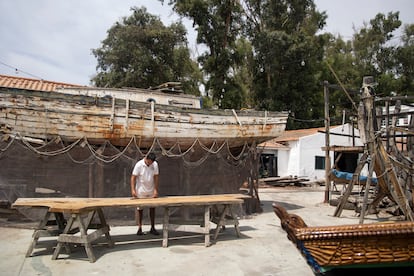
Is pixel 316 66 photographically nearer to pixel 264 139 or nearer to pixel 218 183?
pixel 264 139

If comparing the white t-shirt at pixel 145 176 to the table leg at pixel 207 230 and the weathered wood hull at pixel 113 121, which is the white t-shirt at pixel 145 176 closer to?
the table leg at pixel 207 230

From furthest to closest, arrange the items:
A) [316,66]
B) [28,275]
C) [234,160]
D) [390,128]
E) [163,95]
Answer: [316,66] → [163,95] → [234,160] → [390,128] → [28,275]

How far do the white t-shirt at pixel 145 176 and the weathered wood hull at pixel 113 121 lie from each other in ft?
4.68

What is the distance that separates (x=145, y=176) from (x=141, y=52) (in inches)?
695

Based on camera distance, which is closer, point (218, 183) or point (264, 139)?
point (218, 183)

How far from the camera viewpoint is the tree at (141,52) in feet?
74.3

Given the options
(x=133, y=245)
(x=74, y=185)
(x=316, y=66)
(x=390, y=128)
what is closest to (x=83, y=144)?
(x=74, y=185)

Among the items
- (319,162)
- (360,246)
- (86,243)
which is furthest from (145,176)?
(319,162)

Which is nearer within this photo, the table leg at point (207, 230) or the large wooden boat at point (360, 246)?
the large wooden boat at point (360, 246)

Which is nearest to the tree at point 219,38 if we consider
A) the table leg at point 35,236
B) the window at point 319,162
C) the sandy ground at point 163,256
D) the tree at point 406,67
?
the window at point 319,162

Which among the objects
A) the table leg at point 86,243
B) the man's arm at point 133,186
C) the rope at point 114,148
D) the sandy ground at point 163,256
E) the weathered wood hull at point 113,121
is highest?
the weathered wood hull at point 113,121

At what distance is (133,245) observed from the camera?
5852mm

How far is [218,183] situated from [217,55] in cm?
1779

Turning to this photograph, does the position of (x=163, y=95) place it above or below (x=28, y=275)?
above
